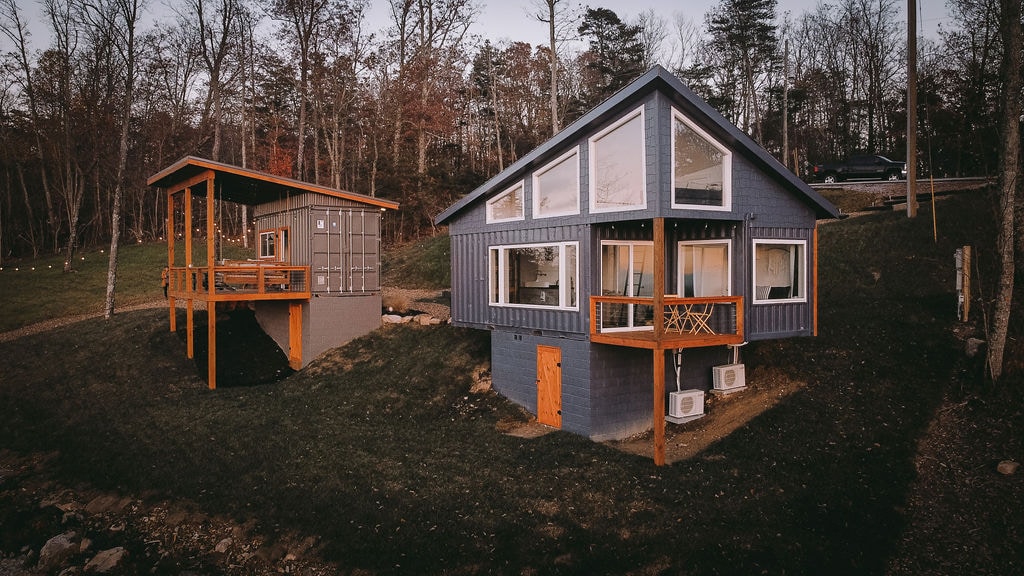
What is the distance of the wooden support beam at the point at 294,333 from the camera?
1772 cm

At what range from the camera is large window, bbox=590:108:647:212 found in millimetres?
10805

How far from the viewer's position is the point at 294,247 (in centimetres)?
1845

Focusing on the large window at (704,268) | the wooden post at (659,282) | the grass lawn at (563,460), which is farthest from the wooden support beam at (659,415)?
Result: the large window at (704,268)

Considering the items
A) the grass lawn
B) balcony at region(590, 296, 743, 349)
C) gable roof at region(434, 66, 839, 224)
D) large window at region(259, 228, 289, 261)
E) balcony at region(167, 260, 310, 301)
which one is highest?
gable roof at region(434, 66, 839, 224)

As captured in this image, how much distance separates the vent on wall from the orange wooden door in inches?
93.6

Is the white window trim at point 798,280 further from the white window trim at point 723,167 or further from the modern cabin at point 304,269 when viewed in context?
the modern cabin at point 304,269

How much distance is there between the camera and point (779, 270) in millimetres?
12344

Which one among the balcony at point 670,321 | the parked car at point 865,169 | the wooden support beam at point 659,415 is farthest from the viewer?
the parked car at point 865,169

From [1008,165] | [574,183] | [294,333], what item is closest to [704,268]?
[574,183]

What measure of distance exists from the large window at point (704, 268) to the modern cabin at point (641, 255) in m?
0.02

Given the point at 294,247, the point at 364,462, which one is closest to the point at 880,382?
the point at 364,462

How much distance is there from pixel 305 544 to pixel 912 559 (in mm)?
8128

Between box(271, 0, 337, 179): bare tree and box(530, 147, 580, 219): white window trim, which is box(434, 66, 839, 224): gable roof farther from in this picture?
box(271, 0, 337, 179): bare tree

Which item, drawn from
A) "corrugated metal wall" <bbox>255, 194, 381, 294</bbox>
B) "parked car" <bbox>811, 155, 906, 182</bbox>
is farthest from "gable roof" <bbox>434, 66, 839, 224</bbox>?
"parked car" <bbox>811, 155, 906, 182</bbox>
